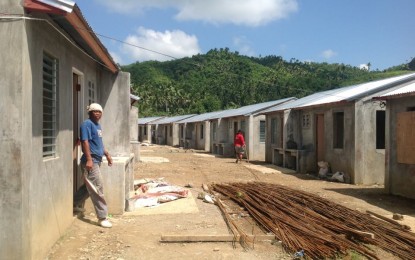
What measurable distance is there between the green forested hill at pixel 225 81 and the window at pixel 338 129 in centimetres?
4511

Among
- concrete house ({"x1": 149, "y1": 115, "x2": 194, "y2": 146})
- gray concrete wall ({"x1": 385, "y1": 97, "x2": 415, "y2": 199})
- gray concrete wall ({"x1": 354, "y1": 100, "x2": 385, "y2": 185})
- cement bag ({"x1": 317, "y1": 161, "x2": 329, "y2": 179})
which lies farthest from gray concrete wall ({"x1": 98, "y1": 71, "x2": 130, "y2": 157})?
concrete house ({"x1": 149, "y1": 115, "x2": 194, "y2": 146})

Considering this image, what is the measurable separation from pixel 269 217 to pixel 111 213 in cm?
286

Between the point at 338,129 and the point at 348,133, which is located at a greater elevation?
the point at 338,129

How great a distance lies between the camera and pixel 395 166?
1129 cm

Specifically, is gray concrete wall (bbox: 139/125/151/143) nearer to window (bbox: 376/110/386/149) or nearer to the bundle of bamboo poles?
window (bbox: 376/110/386/149)

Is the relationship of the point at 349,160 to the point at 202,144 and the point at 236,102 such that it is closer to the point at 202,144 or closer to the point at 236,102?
the point at 202,144

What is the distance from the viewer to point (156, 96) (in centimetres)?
6769

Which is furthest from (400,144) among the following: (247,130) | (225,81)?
(225,81)

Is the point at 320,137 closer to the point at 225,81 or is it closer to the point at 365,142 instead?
the point at 365,142

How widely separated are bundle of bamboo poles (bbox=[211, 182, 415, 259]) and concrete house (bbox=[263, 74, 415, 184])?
4.97m

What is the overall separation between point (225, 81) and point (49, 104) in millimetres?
68288

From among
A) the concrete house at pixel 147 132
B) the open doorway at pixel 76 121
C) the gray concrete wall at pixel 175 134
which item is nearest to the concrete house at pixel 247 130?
the gray concrete wall at pixel 175 134

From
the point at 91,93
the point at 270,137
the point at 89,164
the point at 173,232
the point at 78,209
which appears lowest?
the point at 173,232

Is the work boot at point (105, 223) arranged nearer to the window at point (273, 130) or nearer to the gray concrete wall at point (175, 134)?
the window at point (273, 130)
